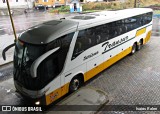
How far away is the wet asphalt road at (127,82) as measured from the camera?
687 cm

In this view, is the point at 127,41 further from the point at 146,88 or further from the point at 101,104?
the point at 101,104

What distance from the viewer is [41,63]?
17.5 ft

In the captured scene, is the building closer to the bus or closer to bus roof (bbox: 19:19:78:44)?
the bus

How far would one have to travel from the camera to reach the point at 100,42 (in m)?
8.11

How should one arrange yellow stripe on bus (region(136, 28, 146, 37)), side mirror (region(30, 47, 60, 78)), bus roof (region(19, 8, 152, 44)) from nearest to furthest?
side mirror (region(30, 47, 60, 78)) → bus roof (region(19, 8, 152, 44)) → yellow stripe on bus (region(136, 28, 146, 37))

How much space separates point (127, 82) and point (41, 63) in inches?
188

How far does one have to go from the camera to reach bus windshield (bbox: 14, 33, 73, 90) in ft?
17.8

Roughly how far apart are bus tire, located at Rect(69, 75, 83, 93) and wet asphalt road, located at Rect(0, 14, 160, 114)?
0.68 metres

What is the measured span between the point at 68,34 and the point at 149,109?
4224 millimetres

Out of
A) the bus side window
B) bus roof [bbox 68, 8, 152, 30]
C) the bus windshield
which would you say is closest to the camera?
the bus windshield

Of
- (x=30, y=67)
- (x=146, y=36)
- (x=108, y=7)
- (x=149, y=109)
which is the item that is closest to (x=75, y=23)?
(x=30, y=67)

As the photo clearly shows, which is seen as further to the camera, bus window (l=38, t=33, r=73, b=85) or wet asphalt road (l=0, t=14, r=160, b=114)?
wet asphalt road (l=0, t=14, r=160, b=114)

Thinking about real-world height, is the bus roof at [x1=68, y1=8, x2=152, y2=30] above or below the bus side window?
above

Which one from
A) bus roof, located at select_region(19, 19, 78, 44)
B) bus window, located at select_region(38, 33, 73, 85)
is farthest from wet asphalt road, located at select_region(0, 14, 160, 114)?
bus roof, located at select_region(19, 19, 78, 44)
